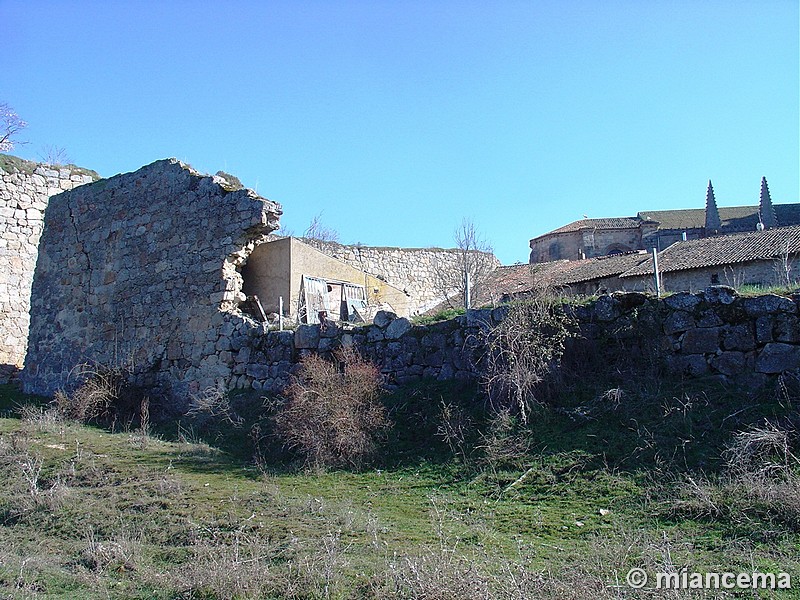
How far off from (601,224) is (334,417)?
31.7m

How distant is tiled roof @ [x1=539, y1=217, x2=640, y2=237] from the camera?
123ft

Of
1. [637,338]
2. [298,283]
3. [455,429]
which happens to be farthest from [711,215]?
[455,429]

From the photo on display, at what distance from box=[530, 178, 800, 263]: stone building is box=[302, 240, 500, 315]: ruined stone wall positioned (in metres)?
9.48

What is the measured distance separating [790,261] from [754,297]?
522 inches

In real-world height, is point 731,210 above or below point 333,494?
above

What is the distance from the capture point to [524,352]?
29.5ft

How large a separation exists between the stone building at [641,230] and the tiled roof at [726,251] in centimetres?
1178

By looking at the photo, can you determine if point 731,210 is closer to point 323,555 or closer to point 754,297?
point 754,297

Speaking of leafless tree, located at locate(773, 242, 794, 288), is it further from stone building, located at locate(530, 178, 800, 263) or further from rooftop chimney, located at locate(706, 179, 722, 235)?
rooftop chimney, located at locate(706, 179, 722, 235)

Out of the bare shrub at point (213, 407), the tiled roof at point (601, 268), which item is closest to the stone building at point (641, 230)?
the tiled roof at point (601, 268)

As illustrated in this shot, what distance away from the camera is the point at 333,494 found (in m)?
7.71

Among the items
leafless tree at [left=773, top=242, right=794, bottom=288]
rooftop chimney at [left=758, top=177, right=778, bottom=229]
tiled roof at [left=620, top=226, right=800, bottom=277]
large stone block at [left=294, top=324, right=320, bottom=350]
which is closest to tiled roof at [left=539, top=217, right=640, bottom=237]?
rooftop chimney at [left=758, top=177, right=778, bottom=229]

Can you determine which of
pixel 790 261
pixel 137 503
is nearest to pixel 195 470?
pixel 137 503

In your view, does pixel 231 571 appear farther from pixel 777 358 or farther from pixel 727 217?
pixel 727 217
